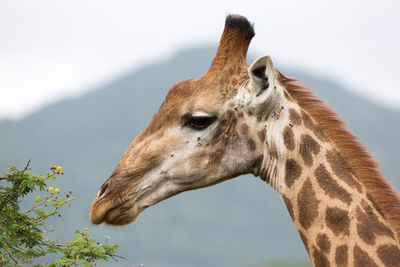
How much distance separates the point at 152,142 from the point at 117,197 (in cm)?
83

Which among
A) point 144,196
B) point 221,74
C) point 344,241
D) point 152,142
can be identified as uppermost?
point 221,74

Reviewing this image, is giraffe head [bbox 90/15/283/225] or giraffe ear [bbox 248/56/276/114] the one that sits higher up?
giraffe ear [bbox 248/56/276/114]

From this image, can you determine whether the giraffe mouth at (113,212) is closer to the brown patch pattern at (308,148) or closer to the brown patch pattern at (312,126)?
the brown patch pattern at (308,148)

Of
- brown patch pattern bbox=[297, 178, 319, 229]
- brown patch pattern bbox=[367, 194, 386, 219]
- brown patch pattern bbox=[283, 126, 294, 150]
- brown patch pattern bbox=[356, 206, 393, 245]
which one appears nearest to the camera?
brown patch pattern bbox=[356, 206, 393, 245]

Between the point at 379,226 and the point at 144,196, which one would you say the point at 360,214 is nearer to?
the point at 379,226

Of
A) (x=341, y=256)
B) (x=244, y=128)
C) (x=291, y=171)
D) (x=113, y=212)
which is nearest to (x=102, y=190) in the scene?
(x=113, y=212)

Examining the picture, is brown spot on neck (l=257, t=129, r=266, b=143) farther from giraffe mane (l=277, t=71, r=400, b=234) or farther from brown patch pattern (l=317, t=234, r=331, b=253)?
brown patch pattern (l=317, t=234, r=331, b=253)

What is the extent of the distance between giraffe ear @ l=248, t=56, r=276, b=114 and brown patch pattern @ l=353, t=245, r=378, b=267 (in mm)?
2015

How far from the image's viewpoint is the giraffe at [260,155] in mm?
7234

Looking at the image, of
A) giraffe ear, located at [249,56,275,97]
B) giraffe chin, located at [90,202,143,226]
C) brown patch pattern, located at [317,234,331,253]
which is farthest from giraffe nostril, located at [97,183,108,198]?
brown patch pattern, located at [317,234,331,253]

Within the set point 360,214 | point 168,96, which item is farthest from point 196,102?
point 360,214

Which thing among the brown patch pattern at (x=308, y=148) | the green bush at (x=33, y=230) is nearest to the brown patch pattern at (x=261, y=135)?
the brown patch pattern at (x=308, y=148)

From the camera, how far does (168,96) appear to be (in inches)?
328

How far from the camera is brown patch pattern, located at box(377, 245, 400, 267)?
22.2 feet
